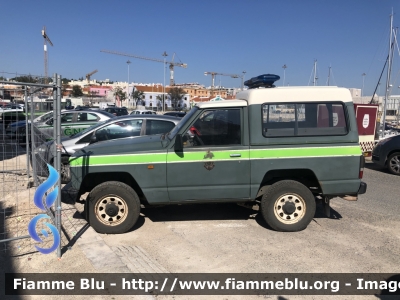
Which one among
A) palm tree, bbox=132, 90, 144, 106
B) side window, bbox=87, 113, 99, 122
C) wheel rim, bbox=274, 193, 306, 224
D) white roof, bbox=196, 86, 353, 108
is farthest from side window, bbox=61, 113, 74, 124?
palm tree, bbox=132, 90, 144, 106

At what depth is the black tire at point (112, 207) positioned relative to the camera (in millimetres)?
5094

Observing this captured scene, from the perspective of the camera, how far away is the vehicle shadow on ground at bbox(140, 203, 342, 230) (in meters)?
6.04

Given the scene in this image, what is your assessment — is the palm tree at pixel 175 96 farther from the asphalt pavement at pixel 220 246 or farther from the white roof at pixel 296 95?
the white roof at pixel 296 95

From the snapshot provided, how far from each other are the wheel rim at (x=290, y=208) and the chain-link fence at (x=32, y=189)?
3.05m

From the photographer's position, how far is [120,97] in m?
90.1

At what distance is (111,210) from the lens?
5.12m

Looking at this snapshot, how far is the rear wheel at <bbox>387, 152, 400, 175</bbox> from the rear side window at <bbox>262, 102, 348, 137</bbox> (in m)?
5.95

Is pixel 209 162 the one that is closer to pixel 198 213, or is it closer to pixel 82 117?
pixel 198 213

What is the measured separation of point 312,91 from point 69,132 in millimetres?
8259

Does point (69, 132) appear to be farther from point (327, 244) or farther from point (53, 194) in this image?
point (327, 244)

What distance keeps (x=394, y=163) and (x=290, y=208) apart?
6.42 metres

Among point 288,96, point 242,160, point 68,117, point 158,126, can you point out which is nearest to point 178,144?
point 242,160

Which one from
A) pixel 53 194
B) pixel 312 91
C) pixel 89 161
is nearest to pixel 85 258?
pixel 53 194

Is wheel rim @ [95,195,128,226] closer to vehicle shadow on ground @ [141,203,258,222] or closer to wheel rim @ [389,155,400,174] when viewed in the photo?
vehicle shadow on ground @ [141,203,258,222]
